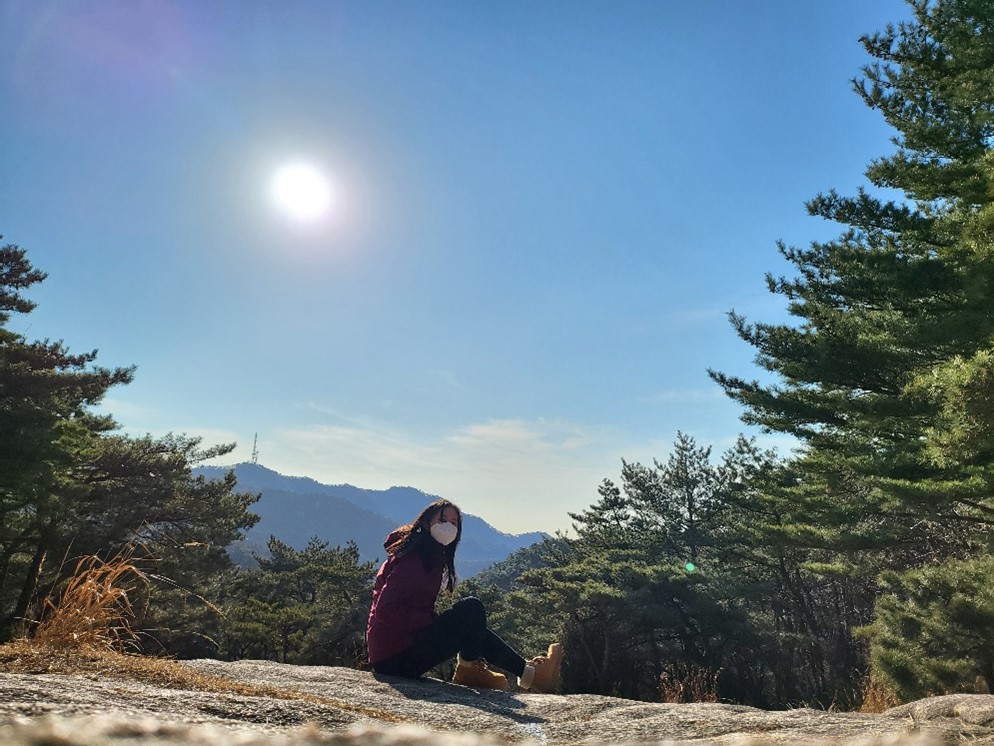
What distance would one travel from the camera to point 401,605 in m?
4.27

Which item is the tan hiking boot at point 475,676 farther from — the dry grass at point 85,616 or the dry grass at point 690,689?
the dry grass at point 85,616

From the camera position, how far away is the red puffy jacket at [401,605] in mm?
4062

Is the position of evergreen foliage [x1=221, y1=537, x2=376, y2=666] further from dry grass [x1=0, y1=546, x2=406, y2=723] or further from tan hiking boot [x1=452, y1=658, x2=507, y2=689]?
dry grass [x1=0, y1=546, x2=406, y2=723]

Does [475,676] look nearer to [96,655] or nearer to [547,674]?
[547,674]

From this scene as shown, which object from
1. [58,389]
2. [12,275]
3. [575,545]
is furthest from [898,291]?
[575,545]

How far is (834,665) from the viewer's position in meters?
20.2

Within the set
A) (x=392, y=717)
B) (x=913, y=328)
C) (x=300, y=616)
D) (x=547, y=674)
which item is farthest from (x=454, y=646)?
(x=300, y=616)

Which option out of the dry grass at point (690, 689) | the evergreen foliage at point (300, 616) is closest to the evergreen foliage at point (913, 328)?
the dry grass at point (690, 689)

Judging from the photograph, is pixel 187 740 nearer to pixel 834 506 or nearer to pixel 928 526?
pixel 834 506

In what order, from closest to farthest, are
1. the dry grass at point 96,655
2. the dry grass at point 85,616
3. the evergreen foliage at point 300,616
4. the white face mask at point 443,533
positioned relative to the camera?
the dry grass at point 96,655, the dry grass at point 85,616, the white face mask at point 443,533, the evergreen foliage at point 300,616

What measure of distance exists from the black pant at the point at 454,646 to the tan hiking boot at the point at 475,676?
61mm

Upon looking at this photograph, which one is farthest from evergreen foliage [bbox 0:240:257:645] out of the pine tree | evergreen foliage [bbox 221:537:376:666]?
the pine tree

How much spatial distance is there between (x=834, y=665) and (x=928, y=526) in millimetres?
10518

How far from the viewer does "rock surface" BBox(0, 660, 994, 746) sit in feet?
1.33
